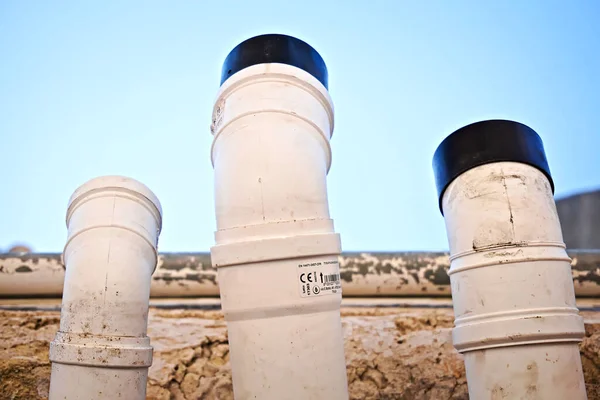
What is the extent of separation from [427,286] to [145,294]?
131 cm

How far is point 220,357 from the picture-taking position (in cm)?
218

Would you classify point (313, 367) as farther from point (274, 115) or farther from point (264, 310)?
point (274, 115)

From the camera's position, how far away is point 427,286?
2.36 m

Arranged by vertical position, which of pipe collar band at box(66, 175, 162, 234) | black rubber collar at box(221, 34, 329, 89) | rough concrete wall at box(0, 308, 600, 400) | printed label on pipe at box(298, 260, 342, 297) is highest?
black rubber collar at box(221, 34, 329, 89)

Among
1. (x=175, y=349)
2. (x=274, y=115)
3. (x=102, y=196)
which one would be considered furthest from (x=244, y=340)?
(x=175, y=349)

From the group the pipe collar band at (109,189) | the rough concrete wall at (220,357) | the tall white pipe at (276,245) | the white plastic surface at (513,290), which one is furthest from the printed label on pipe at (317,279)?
the rough concrete wall at (220,357)

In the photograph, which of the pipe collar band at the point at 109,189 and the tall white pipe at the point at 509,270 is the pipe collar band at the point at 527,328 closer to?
the tall white pipe at the point at 509,270

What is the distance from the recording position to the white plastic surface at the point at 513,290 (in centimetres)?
127

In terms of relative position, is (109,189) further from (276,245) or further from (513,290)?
(513,290)

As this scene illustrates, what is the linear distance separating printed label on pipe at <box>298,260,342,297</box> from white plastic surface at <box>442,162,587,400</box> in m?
0.36

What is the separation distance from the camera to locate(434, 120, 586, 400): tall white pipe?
1.27 m

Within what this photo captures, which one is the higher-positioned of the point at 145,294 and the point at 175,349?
the point at 145,294

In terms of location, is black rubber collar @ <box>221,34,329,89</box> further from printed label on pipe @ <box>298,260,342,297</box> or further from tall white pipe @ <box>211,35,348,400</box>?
printed label on pipe @ <box>298,260,342,297</box>

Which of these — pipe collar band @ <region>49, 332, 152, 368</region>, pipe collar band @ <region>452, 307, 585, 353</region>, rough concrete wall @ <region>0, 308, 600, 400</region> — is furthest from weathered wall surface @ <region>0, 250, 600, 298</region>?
pipe collar band @ <region>452, 307, 585, 353</region>
